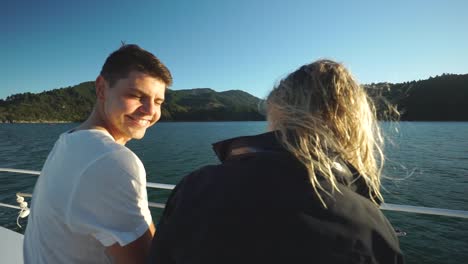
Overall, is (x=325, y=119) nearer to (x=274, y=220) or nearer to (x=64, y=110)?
(x=274, y=220)

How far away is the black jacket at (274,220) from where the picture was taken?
2.06 ft

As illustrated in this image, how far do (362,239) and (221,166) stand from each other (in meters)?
0.43

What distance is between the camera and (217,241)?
2.14 feet

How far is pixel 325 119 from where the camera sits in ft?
2.96

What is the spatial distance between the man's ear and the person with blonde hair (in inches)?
31.4

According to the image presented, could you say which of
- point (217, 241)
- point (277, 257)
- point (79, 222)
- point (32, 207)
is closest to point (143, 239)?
point (79, 222)

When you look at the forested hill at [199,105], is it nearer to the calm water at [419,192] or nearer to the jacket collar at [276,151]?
the calm water at [419,192]

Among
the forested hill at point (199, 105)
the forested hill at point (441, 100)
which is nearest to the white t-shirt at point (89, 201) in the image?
the forested hill at point (199, 105)

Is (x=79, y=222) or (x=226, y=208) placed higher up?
(x=226, y=208)

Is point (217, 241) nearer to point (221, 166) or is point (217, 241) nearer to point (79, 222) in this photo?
point (221, 166)

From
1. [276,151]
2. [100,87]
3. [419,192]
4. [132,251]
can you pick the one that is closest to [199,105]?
[419,192]

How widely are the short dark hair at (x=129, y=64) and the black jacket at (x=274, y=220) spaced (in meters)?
0.79

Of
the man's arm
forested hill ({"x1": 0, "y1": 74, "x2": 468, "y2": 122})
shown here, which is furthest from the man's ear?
forested hill ({"x1": 0, "y1": 74, "x2": 468, "y2": 122})

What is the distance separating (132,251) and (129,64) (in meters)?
0.85
